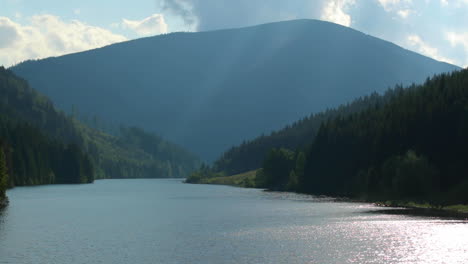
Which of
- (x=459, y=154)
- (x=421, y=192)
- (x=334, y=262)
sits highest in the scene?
(x=459, y=154)

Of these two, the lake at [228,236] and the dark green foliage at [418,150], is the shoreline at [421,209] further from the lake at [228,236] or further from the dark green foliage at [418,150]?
the lake at [228,236]

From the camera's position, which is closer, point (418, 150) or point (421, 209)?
point (421, 209)

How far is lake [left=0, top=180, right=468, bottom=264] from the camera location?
74625 millimetres

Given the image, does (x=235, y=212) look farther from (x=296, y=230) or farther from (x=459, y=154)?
(x=459, y=154)

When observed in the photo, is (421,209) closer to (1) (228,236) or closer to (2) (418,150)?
(2) (418,150)

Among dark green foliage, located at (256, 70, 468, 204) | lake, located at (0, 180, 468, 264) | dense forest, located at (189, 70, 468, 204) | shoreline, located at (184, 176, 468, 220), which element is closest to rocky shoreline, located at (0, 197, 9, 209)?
lake, located at (0, 180, 468, 264)

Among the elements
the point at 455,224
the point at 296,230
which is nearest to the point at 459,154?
the point at 455,224

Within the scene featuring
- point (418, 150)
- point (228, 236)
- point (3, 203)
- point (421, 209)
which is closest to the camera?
point (228, 236)

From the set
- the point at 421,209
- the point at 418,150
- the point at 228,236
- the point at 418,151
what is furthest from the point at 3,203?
the point at 418,150

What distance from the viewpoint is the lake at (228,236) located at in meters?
74.6

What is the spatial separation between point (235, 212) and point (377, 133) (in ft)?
194

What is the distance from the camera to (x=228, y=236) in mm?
94250

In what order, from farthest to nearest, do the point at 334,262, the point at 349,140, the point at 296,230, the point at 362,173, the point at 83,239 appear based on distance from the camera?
the point at 349,140, the point at 362,173, the point at 296,230, the point at 83,239, the point at 334,262

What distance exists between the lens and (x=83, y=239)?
91.1 metres
